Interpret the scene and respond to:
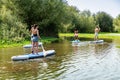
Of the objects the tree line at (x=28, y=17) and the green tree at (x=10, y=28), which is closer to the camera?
the green tree at (x=10, y=28)

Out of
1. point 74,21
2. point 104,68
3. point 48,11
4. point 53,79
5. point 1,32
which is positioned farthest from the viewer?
point 74,21

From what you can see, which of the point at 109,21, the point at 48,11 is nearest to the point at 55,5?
the point at 48,11

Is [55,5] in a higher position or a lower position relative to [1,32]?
higher

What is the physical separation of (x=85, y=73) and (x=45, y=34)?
1593 inches

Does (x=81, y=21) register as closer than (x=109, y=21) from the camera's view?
Yes

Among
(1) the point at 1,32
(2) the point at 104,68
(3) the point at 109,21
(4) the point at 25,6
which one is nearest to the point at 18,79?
(2) the point at 104,68

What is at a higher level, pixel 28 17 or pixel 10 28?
pixel 28 17

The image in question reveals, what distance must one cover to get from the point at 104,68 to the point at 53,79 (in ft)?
15.7

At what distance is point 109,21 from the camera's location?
13925 cm

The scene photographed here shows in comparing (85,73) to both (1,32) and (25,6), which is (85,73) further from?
(25,6)

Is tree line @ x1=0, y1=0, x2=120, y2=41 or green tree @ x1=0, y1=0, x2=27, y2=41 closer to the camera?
green tree @ x1=0, y1=0, x2=27, y2=41

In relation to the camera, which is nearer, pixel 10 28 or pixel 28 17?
pixel 10 28

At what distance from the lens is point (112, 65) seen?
20406mm

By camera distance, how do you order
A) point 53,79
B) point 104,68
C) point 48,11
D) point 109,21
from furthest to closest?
1. point 109,21
2. point 48,11
3. point 104,68
4. point 53,79
